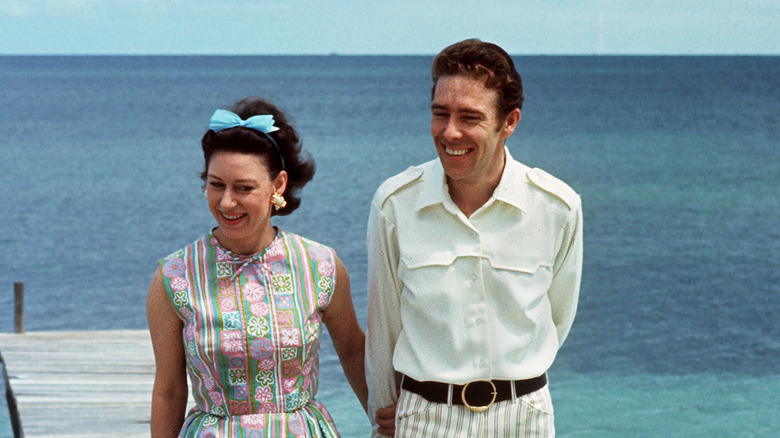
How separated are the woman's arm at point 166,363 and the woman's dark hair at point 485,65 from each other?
1.03 metres

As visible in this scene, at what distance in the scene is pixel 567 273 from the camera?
2.94 meters

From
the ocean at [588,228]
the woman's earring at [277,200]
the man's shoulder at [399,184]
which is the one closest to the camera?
the woman's earring at [277,200]

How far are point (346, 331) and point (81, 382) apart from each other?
4.52 m

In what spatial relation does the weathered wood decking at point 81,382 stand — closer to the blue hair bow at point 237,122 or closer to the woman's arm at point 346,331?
the woman's arm at point 346,331

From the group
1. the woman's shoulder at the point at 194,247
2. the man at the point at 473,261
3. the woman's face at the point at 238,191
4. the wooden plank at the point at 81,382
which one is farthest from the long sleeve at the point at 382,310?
the wooden plank at the point at 81,382

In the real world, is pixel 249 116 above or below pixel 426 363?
above

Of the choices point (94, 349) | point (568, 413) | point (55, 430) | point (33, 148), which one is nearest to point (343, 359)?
point (55, 430)

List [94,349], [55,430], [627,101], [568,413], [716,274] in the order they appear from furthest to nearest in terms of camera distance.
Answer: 1. [627,101]
2. [716,274]
3. [568,413]
4. [94,349]
5. [55,430]

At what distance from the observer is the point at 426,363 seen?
9.11ft

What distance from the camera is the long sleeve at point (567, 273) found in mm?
2873

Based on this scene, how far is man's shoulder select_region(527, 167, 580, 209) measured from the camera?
2.82 metres

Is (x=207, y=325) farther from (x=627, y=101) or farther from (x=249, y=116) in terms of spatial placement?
(x=627, y=101)

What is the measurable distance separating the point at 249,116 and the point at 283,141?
131mm

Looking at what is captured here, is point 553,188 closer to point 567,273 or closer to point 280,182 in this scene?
point 567,273
